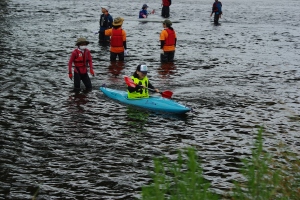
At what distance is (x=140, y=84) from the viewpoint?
15.8 metres

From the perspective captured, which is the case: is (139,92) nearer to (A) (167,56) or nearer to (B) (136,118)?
(B) (136,118)

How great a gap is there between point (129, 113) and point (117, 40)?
7300mm

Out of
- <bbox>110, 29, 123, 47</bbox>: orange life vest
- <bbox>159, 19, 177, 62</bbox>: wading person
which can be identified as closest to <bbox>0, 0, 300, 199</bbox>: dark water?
<bbox>159, 19, 177, 62</bbox>: wading person

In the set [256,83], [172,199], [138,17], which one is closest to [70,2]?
[138,17]

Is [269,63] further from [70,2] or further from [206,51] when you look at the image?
[70,2]

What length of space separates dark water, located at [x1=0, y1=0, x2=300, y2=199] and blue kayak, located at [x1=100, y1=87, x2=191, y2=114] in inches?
12.0

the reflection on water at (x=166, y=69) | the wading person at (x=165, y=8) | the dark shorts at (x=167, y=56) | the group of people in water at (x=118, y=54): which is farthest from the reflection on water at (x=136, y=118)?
the wading person at (x=165, y=8)

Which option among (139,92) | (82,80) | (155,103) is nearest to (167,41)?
(82,80)

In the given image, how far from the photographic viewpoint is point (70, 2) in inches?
2005

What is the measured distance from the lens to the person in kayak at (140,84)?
1557 centimetres

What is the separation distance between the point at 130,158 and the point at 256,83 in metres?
9.09

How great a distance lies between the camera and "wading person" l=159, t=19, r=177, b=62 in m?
21.6

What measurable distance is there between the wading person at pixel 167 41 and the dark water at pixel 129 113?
1.45 feet

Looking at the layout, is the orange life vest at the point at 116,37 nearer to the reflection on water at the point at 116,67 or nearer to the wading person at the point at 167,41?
the reflection on water at the point at 116,67
